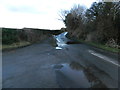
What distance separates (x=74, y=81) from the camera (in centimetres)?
518

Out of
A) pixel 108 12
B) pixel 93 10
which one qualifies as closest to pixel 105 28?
pixel 108 12

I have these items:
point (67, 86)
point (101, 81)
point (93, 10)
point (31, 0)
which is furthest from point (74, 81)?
point (93, 10)

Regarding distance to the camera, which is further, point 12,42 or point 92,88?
point 12,42

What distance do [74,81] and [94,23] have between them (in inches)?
687

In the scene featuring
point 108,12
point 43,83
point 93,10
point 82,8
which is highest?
point 82,8

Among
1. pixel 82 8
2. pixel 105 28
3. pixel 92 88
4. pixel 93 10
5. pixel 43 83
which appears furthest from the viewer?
pixel 82 8

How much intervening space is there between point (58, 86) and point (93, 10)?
21.5 m

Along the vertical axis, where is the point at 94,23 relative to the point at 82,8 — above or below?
below

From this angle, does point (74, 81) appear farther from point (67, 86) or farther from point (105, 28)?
point (105, 28)

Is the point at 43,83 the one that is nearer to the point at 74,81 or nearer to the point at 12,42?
the point at 74,81

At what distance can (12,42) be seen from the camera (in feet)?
58.5

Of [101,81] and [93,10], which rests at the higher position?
[93,10]

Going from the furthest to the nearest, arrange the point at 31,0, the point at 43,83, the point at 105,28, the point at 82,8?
the point at 82,8 < the point at 105,28 < the point at 31,0 < the point at 43,83

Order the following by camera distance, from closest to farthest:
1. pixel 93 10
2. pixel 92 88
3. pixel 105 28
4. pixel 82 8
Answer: pixel 92 88, pixel 105 28, pixel 93 10, pixel 82 8
